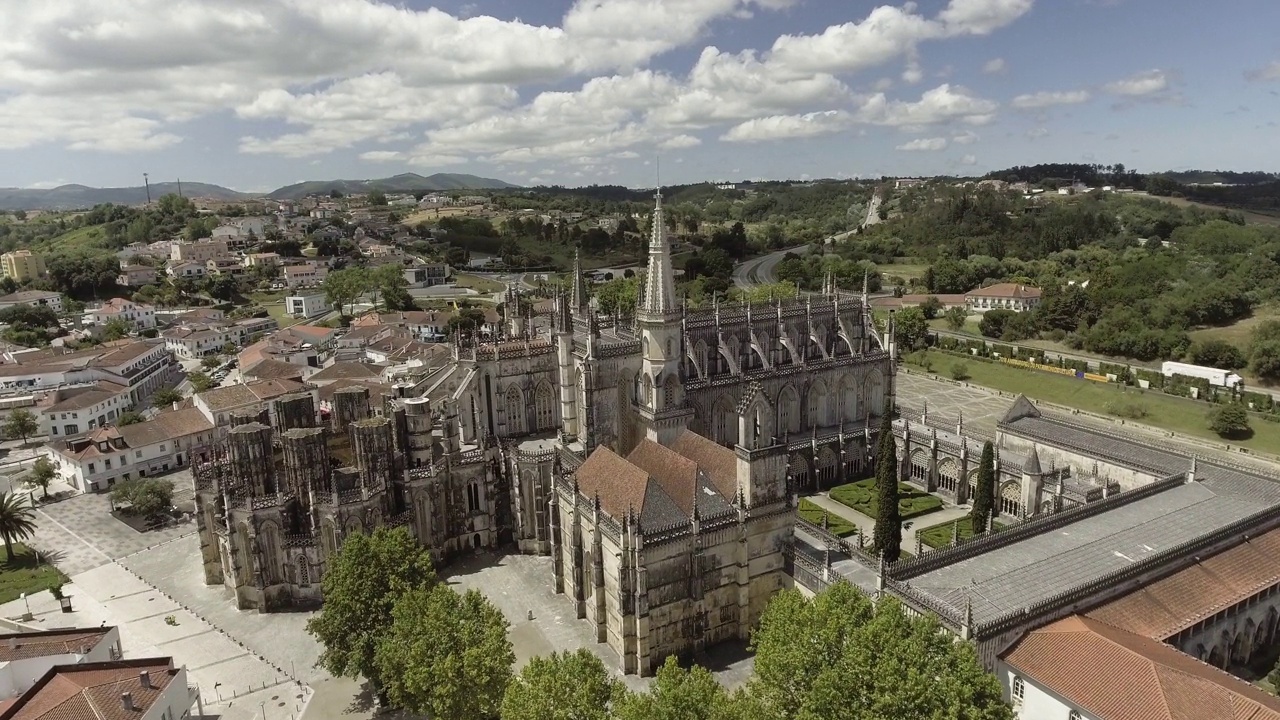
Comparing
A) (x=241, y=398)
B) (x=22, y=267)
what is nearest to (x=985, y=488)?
(x=241, y=398)

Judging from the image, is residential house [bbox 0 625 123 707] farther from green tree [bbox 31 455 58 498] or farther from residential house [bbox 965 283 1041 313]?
residential house [bbox 965 283 1041 313]

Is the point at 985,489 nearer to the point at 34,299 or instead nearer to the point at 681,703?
the point at 681,703

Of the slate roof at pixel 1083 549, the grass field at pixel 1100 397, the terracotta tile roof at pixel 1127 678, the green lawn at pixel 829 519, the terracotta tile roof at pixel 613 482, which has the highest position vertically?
the terracotta tile roof at pixel 613 482

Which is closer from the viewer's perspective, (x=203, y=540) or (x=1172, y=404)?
(x=203, y=540)

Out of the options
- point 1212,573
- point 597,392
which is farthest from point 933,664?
point 597,392

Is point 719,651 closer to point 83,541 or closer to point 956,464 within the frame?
point 956,464

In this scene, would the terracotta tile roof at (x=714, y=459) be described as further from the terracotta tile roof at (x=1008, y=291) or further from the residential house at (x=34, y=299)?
the residential house at (x=34, y=299)

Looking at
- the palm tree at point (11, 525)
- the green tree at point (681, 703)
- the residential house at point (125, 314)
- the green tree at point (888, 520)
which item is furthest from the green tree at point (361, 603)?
the residential house at point (125, 314)

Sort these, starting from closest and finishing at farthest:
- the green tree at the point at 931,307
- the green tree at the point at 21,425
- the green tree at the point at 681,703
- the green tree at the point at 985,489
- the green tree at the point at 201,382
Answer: the green tree at the point at 681,703 < the green tree at the point at 985,489 < the green tree at the point at 21,425 < the green tree at the point at 201,382 < the green tree at the point at 931,307
